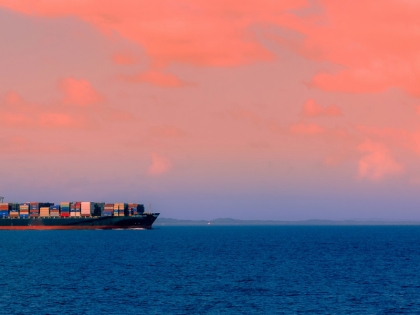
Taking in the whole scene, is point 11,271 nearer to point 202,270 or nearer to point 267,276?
point 202,270

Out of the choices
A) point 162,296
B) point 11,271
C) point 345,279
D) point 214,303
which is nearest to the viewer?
point 214,303

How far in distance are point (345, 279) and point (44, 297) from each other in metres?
39.3

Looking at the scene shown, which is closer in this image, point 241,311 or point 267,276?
point 241,311

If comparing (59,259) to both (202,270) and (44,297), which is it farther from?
(44,297)

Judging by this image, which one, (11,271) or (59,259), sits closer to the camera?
(11,271)

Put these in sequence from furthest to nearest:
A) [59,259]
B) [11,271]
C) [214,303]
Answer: [59,259]
[11,271]
[214,303]

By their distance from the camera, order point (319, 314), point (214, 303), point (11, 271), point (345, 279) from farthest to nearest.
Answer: point (11, 271), point (345, 279), point (214, 303), point (319, 314)

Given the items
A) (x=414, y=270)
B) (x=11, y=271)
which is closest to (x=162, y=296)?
(x=11, y=271)

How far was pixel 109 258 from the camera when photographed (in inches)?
4119

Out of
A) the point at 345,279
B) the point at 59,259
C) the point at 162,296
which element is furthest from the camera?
the point at 59,259

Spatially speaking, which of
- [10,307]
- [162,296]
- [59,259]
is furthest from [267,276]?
[59,259]

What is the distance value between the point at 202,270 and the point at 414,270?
1308 inches

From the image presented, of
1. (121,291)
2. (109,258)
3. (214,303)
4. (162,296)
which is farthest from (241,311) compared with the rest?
(109,258)

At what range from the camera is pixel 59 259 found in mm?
102250
